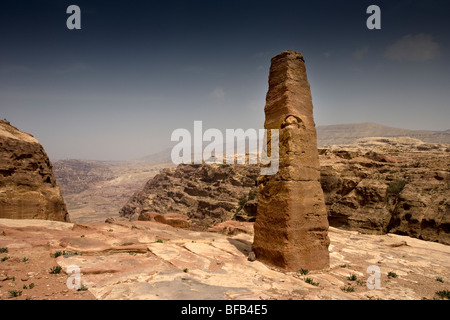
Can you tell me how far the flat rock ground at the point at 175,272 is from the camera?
6.36m

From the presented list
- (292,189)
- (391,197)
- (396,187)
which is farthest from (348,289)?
(396,187)

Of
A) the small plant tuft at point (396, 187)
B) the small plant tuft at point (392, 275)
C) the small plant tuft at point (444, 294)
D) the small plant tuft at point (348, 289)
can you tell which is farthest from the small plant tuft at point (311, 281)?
the small plant tuft at point (396, 187)

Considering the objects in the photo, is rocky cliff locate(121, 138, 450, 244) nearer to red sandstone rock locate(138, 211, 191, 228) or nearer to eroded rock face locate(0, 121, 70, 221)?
red sandstone rock locate(138, 211, 191, 228)

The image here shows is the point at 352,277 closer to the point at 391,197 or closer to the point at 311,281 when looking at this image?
the point at 311,281

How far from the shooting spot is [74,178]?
465 ft

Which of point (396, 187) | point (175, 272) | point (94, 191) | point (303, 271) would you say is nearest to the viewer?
point (175, 272)

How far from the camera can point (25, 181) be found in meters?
16.6

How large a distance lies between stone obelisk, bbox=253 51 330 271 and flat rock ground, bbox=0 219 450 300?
2.46 feet

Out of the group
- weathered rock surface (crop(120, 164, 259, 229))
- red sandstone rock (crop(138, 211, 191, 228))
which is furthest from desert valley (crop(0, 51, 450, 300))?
weathered rock surface (crop(120, 164, 259, 229))

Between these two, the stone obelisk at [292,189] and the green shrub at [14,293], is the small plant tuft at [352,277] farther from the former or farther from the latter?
the green shrub at [14,293]

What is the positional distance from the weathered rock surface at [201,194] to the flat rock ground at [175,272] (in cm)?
2762

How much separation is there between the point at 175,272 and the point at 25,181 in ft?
49.7
